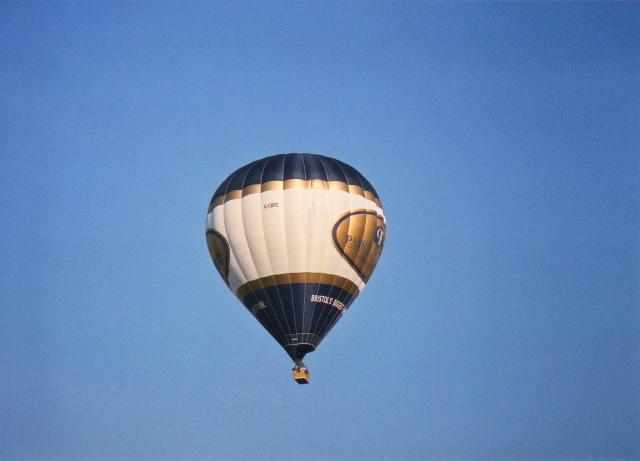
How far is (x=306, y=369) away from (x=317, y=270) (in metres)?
3.45

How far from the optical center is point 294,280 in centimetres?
5175

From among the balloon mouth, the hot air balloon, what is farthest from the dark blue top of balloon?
the balloon mouth

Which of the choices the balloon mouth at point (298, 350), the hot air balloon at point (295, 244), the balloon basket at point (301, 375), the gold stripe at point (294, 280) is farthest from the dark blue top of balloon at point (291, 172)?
the balloon basket at point (301, 375)

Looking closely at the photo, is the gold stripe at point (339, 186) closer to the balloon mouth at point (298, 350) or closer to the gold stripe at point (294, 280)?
the gold stripe at point (294, 280)

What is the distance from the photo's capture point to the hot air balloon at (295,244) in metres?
51.7

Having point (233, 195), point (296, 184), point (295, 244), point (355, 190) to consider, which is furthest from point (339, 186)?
point (233, 195)

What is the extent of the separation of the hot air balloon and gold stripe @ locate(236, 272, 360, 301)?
0.03m

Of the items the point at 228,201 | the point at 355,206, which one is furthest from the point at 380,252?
the point at 228,201

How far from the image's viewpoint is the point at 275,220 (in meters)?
51.9

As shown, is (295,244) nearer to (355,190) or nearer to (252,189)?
(252,189)

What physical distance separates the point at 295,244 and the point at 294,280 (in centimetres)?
125

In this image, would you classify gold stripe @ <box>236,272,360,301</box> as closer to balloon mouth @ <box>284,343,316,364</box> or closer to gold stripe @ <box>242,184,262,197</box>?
balloon mouth @ <box>284,343,316,364</box>

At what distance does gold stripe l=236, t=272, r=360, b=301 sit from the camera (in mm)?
51750

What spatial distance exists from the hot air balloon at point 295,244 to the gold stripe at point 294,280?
3 centimetres
